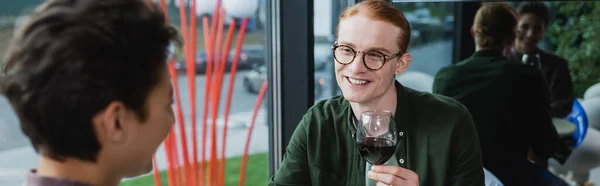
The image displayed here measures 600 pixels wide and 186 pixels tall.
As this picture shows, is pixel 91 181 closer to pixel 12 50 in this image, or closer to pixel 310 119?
pixel 12 50

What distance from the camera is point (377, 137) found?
139 centimetres

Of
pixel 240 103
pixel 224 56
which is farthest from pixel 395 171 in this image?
pixel 240 103

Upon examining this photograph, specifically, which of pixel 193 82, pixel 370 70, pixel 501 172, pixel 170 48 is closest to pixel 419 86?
pixel 501 172

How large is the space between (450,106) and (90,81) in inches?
42.1

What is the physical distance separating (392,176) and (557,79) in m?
2.47

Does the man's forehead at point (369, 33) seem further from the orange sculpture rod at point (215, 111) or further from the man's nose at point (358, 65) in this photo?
the orange sculpture rod at point (215, 111)

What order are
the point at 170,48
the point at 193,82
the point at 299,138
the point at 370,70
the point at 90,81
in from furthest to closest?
the point at 193,82, the point at 299,138, the point at 370,70, the point at 170,48, the point at 90,81

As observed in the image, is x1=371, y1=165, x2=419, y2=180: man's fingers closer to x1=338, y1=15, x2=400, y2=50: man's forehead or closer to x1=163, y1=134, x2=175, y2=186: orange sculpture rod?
x1=338, y1=15, x2=400, y2=50: man's forehead

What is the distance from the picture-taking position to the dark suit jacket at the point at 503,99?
2.69 meters

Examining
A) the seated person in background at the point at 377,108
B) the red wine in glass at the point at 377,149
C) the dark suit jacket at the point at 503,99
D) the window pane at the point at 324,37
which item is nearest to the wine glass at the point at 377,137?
the red wine in glass at the point at 377,149

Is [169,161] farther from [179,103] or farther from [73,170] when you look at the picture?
[73,170]

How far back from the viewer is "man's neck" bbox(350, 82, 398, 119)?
5.28ft

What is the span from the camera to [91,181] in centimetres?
88

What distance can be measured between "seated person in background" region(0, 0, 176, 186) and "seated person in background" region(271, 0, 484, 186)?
0.74m
